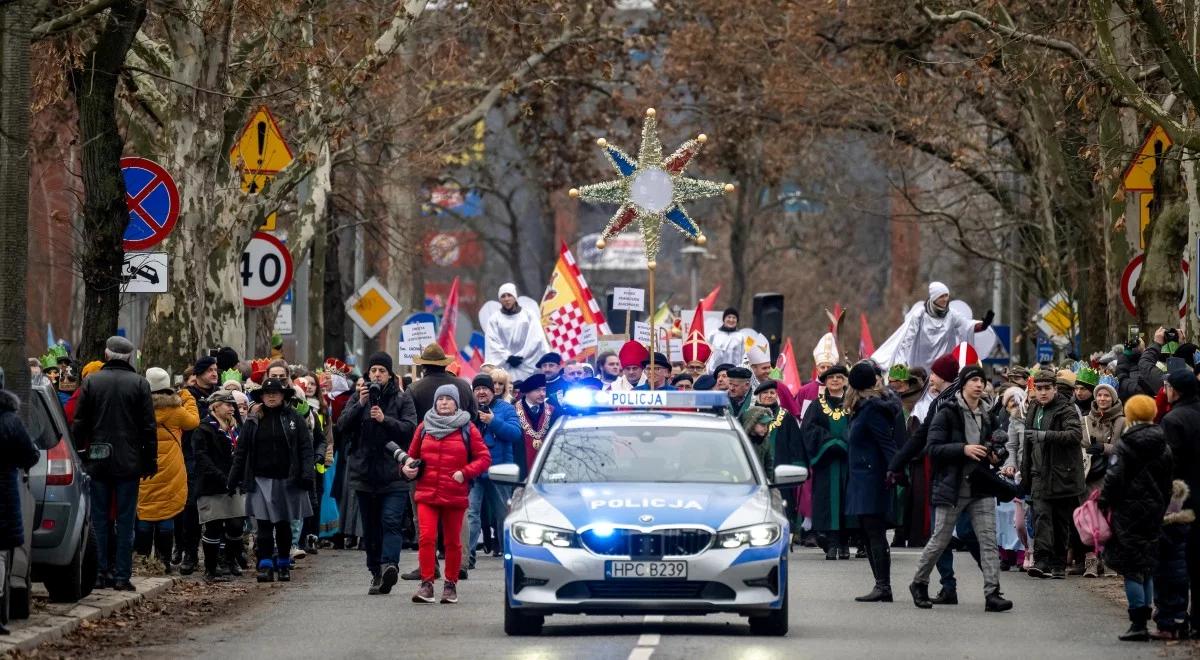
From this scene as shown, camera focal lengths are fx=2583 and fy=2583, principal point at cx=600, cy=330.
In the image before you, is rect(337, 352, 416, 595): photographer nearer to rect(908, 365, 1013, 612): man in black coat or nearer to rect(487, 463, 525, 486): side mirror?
rect(487, 463, 525, 486): side mirror

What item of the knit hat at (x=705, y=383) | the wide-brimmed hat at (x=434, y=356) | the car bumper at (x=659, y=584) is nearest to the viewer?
the car bumper at (x=659, y=584)

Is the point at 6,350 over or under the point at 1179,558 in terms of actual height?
over

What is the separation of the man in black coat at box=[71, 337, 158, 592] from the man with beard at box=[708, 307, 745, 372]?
15297 mm

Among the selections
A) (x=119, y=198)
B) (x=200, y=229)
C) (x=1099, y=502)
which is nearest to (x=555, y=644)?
(x=1099, y=502)

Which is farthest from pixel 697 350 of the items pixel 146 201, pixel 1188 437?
pixel 1188 437

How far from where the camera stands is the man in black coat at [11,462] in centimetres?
1404

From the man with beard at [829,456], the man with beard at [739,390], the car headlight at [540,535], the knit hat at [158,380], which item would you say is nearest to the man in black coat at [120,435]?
the knit hat at [158,380]

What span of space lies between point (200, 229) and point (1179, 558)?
13004mm

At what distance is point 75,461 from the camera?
55.8ft

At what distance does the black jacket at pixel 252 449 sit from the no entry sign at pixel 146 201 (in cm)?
164

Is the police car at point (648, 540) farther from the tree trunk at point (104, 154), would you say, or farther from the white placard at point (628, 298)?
the white placard at point (628, 298)

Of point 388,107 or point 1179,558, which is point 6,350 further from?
point 388,107

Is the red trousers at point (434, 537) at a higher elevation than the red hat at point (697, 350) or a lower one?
lower

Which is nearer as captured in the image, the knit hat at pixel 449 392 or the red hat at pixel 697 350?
the knit hat at pixel 449 392
